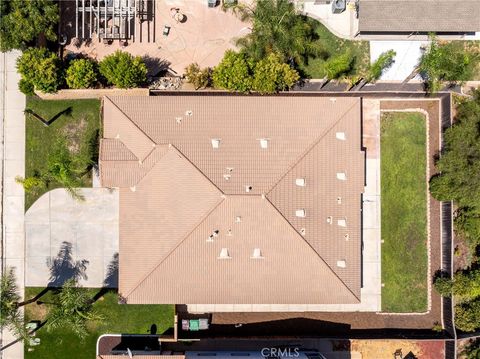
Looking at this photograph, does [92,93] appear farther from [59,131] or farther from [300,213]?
[300,213]

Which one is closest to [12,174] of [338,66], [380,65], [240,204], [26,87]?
[26,87]

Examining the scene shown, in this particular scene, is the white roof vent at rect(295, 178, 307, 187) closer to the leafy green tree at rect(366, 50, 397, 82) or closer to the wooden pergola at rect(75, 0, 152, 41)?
the leafy green tree at rect(366, 50, 397, 82)

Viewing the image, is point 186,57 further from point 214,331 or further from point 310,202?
point 214,331

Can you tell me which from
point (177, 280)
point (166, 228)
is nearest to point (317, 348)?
point (177, 280)

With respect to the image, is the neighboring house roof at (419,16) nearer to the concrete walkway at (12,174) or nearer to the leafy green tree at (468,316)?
the leafy green tree at (468,316)
